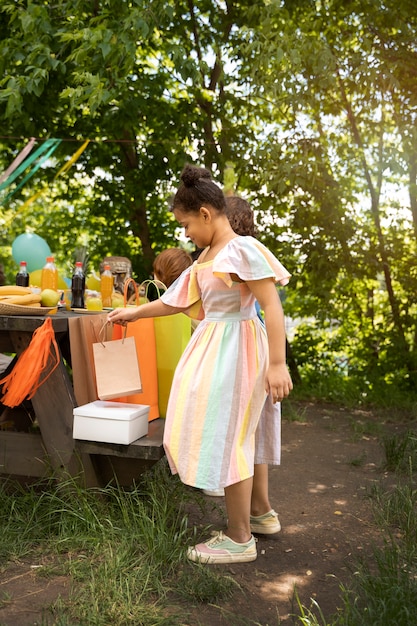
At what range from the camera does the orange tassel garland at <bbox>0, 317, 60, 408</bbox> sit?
272 cm

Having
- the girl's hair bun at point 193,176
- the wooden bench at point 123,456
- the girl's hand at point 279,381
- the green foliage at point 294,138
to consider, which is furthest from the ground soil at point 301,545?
the green foliage at point 294,138

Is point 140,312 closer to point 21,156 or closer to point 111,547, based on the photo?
point 111,547

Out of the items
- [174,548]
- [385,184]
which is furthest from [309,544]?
[385,184]

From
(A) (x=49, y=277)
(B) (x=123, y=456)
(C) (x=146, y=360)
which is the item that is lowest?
(B) (x=123, y=456)

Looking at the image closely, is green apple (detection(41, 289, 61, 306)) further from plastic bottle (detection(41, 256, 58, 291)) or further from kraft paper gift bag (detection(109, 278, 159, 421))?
plastic bottle (detection(41, 256, 58, 291))

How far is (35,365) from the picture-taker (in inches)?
107

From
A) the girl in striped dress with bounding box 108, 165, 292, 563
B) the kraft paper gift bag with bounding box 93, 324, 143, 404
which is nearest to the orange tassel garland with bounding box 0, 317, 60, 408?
the kraft paper gift bag with bounding box 93, 324, 143, 404

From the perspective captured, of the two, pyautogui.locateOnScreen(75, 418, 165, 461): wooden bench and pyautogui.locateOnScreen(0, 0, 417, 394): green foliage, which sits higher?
pyautogui.locateOnScreen(0, 0, 417, 394): green foliage

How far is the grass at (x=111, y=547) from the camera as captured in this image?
2.17 meters

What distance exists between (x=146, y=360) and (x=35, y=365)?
21.9 inches

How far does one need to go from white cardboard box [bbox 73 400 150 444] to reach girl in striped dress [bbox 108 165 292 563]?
0.19 meters

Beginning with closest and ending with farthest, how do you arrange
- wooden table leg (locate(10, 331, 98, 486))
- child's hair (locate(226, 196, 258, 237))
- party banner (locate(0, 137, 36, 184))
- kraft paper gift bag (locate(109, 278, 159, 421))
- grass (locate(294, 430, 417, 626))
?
grass (locate(294, 430, 417, 626)) < wooden table leg (locate(10, 331, 98, 486)) < kraft paper gift bag (locate(109, 278, 159, 421)) < child's hair (locate(226, 196, 258, 237)) < party banner (locate(0, 137, 36, 184))

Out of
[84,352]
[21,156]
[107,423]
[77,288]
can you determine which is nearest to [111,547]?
[107,423]

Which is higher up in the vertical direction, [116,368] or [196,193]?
[196,193]
